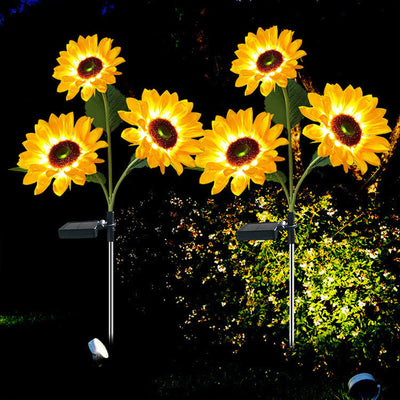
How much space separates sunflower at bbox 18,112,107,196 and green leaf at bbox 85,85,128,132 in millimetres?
96

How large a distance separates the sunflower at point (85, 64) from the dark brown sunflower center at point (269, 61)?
2.50ft

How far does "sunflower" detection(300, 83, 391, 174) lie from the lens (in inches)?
105

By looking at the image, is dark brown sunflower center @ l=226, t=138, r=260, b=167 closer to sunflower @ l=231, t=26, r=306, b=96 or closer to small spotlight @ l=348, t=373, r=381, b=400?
sunflower @ l=231, t=26, r=306, b=96

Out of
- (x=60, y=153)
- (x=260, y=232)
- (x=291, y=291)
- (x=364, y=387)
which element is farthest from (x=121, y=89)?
(x=364, y=387)

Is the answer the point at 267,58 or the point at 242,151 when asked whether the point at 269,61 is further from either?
the point at 242,151

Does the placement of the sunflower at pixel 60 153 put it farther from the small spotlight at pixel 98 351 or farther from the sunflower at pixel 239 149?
the small spotlight at pixel 98 351

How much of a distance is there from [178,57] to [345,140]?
5.81 m

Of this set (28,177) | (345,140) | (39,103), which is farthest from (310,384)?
(39,103)

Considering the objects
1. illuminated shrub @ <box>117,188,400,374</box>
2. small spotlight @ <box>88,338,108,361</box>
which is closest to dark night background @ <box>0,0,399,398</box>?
small spotlight @ <box>88,338,108,361</box>

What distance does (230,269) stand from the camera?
6340 millimetres

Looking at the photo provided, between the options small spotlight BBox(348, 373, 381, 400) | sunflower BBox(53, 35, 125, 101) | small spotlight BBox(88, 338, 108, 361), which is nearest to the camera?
small spotlight BBox(348, 373, 381, 400)

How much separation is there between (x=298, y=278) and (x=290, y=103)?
307cm

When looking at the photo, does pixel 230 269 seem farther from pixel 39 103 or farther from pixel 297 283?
pixel 39 103

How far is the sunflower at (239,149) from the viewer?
9.05ft
